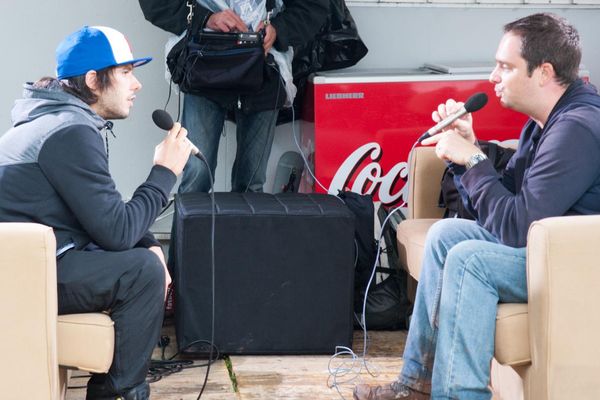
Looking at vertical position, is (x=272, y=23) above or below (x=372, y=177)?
above

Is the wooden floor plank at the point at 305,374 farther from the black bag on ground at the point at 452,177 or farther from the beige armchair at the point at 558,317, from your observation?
the beige armchair at the point at 558,317

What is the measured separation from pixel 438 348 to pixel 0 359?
1.23 meters

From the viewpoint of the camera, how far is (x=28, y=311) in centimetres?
282

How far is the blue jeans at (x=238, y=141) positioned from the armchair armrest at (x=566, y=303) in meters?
1.88

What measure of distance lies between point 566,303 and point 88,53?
159cm

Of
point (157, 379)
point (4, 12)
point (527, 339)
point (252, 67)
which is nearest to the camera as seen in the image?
point (527, 339)

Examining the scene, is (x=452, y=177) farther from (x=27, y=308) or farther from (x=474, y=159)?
(x=27, y=308)

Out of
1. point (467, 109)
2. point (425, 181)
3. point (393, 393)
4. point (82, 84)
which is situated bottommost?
point (393, 393)

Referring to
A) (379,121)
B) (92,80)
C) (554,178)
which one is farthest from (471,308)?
(379,121)

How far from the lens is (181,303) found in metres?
3.86

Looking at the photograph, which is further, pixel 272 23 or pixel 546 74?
pixel 272 23

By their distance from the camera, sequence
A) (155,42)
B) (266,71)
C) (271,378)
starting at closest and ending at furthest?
(271,378), (266,71), (155,42)

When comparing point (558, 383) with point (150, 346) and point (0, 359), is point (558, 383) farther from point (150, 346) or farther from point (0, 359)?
point (0, 359)

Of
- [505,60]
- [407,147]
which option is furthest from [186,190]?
[505,60]
